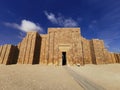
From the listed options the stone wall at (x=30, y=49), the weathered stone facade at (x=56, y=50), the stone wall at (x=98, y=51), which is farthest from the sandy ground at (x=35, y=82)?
the stone wall at (x=98, y=51)

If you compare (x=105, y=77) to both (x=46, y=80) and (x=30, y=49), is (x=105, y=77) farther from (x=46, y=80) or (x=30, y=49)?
(x=30, y=49)

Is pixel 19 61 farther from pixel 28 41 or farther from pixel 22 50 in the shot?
pixel 28 41

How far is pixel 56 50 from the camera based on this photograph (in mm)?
A: 19219

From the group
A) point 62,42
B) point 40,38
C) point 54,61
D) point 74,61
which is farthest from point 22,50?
point 74,61

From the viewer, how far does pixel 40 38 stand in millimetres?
20938

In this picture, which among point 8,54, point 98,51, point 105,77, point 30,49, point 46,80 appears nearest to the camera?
point 46,80

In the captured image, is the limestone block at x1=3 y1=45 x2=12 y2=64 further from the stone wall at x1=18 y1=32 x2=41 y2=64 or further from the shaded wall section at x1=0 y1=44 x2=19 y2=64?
the stone wall at x1=18 y1=32 x2=41 y2=64

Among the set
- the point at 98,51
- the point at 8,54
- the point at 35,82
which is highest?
the point at 98,51

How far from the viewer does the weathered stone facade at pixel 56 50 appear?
18.4 m

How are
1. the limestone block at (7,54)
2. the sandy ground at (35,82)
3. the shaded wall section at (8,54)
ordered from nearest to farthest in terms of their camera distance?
the sandy ground at (35,82), the limestone block at (7,54), the shaded wall section at (8,54)

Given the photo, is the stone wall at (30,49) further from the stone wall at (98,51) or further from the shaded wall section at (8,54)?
the stone wall at (98,51)

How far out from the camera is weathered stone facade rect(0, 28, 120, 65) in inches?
726

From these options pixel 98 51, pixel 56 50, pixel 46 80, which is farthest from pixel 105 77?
pixel 98 51

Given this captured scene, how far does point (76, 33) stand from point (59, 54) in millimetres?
5140
